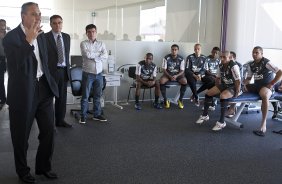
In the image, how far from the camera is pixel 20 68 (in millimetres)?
2629

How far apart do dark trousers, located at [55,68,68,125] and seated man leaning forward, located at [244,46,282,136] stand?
2.85m

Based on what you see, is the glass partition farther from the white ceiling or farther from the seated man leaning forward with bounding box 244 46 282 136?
the seated man leaning forward with bounding box 244 46 282 136

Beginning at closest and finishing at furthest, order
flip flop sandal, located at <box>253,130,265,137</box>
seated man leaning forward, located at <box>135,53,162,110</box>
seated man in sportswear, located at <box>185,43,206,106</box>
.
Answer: flip flop sandal, located at <box>253,130,265,137</box> < seated man leaning forward, located at <box>135,53,162,110</box> < seated man in sportswear, located at <box>185,43,206,106</box>

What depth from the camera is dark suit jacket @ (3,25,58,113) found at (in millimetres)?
2568

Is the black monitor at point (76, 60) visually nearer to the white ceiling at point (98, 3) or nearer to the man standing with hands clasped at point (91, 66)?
the man standing with hands clasped at point (91, 66)

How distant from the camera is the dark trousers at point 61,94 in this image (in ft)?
15.1

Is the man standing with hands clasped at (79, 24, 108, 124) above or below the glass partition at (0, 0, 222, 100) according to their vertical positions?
below

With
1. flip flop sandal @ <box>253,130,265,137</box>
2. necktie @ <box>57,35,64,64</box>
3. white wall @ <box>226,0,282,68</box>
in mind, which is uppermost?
white wall @ <box>226,0,282,68</box>

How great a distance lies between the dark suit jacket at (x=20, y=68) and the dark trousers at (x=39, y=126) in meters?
0.07

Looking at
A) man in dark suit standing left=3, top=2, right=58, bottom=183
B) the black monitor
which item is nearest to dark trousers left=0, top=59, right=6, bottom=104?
the black monitor

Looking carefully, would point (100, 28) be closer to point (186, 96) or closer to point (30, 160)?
point (186, 96)

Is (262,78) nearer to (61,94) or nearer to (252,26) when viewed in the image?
(252,26)

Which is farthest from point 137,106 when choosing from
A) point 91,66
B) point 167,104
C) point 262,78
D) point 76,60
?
point 262,78

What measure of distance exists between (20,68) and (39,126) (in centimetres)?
56
